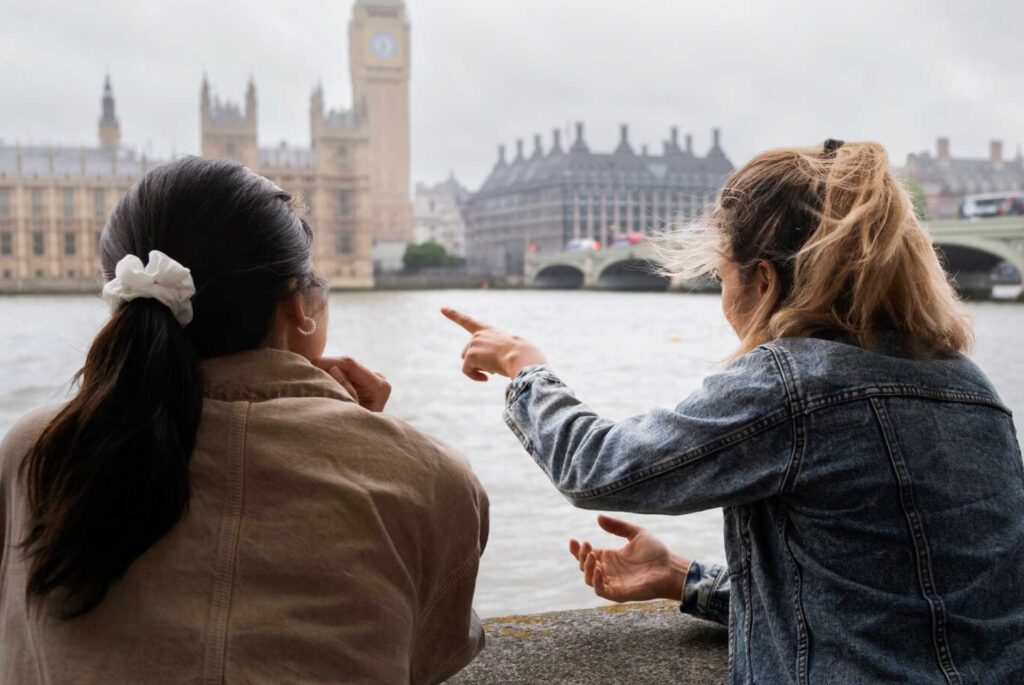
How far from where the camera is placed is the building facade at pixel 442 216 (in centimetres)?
5675

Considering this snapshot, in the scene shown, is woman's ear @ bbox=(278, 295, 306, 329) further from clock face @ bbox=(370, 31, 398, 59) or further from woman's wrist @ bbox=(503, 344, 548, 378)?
clock face @ bbox=(370, 31, 398, 59)

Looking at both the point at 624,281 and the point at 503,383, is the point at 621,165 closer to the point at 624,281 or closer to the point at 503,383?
the point at 624,281

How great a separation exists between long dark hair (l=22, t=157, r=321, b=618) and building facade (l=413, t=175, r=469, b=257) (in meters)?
54.2

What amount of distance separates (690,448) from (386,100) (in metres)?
45.1

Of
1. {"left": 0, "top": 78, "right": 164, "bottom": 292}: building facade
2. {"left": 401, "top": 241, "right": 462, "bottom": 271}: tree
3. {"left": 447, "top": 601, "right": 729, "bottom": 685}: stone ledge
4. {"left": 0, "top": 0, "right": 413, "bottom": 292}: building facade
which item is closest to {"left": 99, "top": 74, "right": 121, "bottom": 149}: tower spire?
{"left": 0, "top": 0, "right": 413, "bottom": 292}: building facade

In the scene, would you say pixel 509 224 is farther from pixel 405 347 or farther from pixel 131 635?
pixel 131 635

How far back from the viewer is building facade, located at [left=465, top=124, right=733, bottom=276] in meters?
44.9

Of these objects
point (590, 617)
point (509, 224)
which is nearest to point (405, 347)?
point (590, 617)

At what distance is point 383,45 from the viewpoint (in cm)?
4553

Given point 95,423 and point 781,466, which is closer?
point 95,423

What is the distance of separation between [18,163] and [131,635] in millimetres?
37181

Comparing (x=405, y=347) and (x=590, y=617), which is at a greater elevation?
(x=590, y=617)

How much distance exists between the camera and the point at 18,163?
34.1 metres

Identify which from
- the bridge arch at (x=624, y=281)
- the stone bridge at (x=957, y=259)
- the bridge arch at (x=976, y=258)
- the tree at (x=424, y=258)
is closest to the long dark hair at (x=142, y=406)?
the stone bridge at (x=957, y=259)
